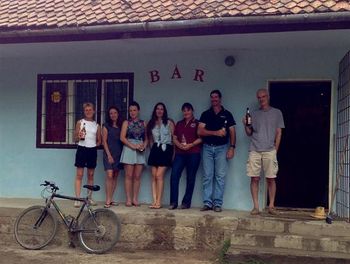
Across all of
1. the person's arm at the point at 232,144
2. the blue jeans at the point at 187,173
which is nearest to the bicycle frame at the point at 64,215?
the blue jeans at the point at 187,173

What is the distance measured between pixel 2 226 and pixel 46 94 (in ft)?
8.32

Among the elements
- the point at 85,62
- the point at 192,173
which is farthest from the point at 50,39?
the point at 192,173

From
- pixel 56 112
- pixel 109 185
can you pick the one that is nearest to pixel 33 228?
pixel 109 185

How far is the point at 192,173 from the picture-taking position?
27.5ft

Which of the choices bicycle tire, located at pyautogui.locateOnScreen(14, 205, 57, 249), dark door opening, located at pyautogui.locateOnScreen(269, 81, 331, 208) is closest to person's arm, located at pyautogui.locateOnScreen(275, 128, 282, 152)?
dark door opening, located at pyautogui.locateOnScreen(269, 81, 331, 208)

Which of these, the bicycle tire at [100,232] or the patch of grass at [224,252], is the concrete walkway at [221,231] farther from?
the bicycle tire at [100,232]

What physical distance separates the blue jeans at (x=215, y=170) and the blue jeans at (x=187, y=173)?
176 mm

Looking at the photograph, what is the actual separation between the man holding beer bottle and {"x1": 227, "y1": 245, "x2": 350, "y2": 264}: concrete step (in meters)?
1.01

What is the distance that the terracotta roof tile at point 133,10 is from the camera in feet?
22.9

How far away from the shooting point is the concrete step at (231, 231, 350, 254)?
275 inches

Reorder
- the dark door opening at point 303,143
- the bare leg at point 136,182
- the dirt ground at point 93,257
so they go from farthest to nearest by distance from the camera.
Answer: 1. the bare leg at point 136,182
2. the dark door opening at point 303,143
3. the dirt ground at point 93,257

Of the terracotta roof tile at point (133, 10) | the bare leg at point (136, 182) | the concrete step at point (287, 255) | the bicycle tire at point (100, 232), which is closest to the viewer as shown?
the concrete step at point (287, 255)

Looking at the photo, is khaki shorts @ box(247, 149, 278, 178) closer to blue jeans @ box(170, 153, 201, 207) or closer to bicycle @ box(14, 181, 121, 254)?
blue jeans @ box(170, 153, 201, 207)

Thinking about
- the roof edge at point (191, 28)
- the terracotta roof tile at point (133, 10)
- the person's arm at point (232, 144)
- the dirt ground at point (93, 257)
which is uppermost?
the terracotta roof tile at point (133, 10)
